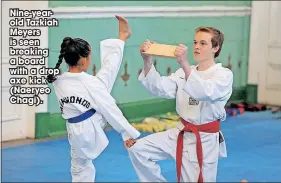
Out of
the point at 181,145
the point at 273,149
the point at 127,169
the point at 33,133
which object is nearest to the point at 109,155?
the point at 127,169

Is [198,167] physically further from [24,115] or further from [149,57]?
[24,115]

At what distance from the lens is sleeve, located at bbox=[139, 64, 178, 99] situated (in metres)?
2.74

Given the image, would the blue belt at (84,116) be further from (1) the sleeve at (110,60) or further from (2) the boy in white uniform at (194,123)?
(2) the boy in white uniform at (194,123)

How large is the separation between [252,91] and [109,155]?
2096 mm

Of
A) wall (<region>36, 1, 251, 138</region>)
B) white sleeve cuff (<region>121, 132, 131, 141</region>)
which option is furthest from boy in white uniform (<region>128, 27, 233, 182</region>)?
wall (<region>36, 1, 251, 138</region>)

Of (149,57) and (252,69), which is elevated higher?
(149,57)

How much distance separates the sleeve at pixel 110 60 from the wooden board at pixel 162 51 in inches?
6.0

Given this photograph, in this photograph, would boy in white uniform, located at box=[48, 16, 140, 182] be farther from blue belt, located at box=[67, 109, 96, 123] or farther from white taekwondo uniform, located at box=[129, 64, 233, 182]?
white taekwondo uniform, located at box=[129, 64, 233, 182]

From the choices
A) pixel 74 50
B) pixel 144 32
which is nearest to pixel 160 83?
pixel 74 50

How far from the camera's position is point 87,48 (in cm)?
249

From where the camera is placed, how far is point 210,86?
259cm

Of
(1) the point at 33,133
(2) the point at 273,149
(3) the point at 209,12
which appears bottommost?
(1) the point at 33,133

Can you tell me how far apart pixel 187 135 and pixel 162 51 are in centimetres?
45

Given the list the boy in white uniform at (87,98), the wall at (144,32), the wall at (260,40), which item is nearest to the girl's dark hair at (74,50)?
the boy in white uniform at (87,98)
